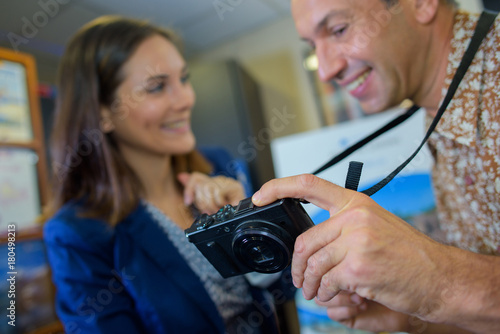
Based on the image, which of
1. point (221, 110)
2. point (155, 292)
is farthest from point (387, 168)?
point (155, 292)

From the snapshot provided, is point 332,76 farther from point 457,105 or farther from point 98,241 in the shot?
point 98,241

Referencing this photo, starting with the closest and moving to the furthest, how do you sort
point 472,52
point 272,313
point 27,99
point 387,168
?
1. point 472,52
2. point 272,313
3. point 27,99
4. point 387,168

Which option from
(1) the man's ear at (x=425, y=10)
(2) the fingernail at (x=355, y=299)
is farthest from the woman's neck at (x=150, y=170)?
(1) the man's ear at (x=425, y=10)

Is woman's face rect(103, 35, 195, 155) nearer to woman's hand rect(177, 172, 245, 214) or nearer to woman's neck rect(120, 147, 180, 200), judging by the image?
woman's neck rect(120, 147, 180, 200)

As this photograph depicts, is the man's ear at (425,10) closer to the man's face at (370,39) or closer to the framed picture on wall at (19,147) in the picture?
the man's face at (370,39)

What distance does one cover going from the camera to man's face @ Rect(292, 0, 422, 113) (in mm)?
751

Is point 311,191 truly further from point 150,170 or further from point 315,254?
point 150,170

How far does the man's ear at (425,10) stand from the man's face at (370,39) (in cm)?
2

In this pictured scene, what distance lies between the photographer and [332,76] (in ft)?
2.69

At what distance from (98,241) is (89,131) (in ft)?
1.05

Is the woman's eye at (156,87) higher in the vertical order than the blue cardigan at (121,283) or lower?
higher

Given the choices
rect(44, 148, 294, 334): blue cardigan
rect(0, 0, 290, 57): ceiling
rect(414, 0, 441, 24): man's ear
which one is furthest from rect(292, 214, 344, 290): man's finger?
rect(0, 0, 290, 57): ceiling

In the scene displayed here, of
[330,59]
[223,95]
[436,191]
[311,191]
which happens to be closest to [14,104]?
[223,95]

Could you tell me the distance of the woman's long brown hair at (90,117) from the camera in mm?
962
